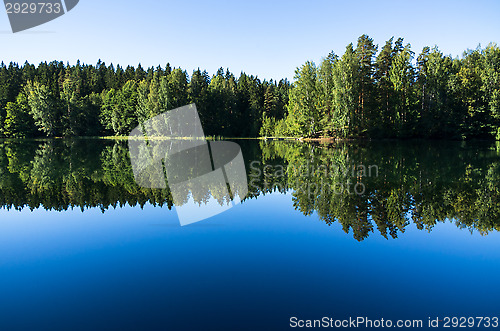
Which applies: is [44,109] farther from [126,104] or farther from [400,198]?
[400,198]

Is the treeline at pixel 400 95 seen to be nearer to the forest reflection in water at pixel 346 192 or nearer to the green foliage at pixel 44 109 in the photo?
the forest reflection in water at pixel 346 192

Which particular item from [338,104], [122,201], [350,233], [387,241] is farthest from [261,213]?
[338,104]

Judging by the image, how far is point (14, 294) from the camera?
565 cm

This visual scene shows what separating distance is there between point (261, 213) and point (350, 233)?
321 centimetres

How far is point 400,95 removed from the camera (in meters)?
52.4

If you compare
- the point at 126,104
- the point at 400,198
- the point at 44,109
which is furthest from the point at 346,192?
the point at 44,109

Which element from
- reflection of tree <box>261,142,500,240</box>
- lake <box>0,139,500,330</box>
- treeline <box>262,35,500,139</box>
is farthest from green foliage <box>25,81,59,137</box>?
reflection of tree <box>261,142,500,240</box>

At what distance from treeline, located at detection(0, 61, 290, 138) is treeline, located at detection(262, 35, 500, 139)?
89.0 ft

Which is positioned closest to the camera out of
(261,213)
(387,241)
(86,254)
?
(86,254)

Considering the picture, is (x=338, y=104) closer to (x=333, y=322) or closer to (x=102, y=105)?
(x=333, y=322)

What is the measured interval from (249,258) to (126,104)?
7954cm

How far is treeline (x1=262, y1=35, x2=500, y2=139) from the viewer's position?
51.5m

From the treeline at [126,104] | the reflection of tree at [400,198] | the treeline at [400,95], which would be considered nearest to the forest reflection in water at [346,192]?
the reflection of tree at [400,198]

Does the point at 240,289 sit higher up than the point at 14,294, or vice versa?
the point at 14,294
